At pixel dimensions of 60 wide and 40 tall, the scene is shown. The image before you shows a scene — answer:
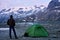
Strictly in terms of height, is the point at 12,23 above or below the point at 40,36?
above

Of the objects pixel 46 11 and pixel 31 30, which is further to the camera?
pixel 46 11

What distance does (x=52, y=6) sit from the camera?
583 feet

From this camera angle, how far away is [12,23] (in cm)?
1678

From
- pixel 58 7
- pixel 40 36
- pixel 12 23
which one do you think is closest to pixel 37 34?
pixel 40 36

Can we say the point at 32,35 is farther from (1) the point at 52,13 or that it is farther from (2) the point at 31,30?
(1) the point at 52,13

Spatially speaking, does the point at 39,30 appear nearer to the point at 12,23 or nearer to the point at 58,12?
the point at 12,23

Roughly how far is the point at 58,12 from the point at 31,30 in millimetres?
161523

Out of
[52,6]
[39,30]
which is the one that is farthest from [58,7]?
[39,30]

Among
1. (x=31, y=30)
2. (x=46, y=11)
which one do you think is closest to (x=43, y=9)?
(x=46, y=11)

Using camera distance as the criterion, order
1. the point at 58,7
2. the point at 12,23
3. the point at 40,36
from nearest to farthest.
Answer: the point at 12,23, the point at 40,36, the point at 58,7

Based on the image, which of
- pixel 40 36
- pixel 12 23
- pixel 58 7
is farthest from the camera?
pixel 58 7

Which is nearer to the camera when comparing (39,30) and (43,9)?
(39,30)

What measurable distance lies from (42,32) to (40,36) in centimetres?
40

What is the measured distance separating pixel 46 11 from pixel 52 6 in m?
5.48
